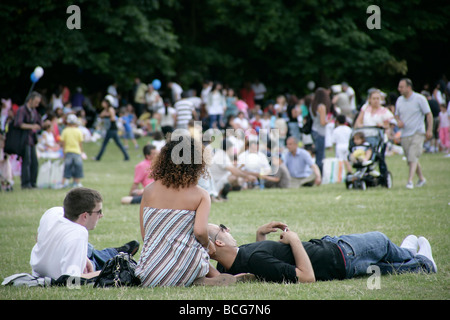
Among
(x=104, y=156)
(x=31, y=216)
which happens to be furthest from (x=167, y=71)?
(x=31, y=216)

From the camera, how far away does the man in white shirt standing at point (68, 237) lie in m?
5.79

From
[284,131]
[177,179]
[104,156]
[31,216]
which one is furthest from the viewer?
[104,156]

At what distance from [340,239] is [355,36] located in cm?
2780

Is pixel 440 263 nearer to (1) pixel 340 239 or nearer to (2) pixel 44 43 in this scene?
(1) pixel 340 239

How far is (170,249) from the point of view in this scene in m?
5.69

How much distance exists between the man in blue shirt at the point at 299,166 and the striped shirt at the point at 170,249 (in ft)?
33.1

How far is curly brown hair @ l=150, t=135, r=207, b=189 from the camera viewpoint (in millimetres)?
5668

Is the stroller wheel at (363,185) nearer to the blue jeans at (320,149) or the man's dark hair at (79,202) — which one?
the blue jeans at (320,149)

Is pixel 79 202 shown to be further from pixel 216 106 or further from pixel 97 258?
pixel 216 106

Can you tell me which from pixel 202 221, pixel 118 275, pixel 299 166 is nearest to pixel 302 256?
pixel 202 221

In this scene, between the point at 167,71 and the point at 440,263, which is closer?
the point at 440,263

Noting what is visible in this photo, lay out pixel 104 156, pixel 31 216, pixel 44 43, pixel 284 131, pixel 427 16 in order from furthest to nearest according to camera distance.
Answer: pixel 427 16 → pixel 44 43 → pixel 104 156 → pixel 284 131 → pixel 31 216

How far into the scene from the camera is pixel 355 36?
32250 mm

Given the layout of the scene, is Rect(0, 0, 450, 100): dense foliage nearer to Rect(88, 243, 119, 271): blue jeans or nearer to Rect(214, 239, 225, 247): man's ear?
Rect(88, 243, 119, 271): blue jeans
